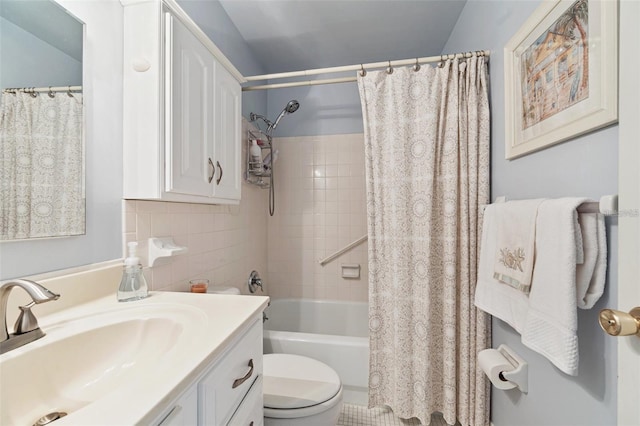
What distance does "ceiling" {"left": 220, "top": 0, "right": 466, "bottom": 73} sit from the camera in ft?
5.55

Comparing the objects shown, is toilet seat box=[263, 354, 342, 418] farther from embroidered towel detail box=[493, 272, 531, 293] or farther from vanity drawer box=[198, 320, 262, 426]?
embroidered towel detail box=[493, 272, 531, 293]

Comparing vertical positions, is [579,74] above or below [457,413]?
above

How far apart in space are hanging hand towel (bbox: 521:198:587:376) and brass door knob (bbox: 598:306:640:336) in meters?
0.29

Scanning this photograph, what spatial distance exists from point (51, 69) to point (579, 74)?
1.55 meters

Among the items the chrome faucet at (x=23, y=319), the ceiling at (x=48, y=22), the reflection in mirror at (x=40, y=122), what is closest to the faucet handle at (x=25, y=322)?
the chrome faucet at (x=23, y=319)

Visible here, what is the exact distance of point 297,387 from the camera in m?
1.21

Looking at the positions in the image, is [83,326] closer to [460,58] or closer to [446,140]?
[446,140]

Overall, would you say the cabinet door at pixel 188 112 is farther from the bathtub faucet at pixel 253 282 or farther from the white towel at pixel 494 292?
the white towel at pixel 494 292

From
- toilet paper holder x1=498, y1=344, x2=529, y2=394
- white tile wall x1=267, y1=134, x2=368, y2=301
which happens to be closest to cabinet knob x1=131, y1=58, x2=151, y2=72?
white tile wall x1=267, y1=134, x2=368, y2=301

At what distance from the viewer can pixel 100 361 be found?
26.8 inches

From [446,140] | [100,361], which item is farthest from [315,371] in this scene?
[446,140]

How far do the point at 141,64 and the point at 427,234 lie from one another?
1422 millimetres

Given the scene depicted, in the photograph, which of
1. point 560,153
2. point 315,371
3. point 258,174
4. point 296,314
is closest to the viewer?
point 560,153

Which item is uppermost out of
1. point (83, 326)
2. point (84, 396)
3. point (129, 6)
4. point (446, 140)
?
point (129, 6)
